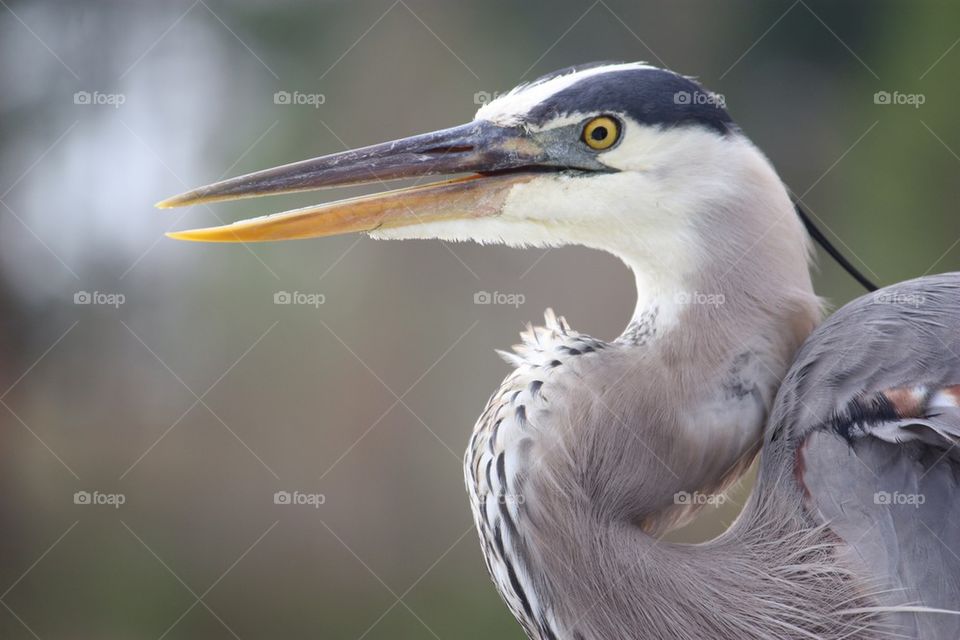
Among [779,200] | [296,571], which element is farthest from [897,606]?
[296,571]

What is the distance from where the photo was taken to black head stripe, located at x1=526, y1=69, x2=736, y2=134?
1.13 meters

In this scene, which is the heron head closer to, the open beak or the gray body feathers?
the open beak

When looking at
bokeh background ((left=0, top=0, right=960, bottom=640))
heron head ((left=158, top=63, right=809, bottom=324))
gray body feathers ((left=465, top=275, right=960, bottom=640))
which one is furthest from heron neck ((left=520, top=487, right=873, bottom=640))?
bokeh background ((left=0, top=0, right=960, bottom=640))

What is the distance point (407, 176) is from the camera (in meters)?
1.20

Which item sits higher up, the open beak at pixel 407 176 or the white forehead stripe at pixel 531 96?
the white forehead stripe at pixel 531 96

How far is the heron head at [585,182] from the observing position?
113 cm

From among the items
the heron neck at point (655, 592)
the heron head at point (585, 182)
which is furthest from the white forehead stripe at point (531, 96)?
the heron neck at point (655, 592)

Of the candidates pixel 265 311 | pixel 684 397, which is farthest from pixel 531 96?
pixel 265 311

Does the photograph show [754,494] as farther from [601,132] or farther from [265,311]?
[265,311]

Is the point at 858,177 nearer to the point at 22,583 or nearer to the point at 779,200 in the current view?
the point at 779,200

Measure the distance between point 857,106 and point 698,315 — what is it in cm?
307

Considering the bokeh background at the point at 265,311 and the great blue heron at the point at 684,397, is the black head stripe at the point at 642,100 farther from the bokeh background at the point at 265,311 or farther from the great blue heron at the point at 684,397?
the bokeh background at the point at 265,311

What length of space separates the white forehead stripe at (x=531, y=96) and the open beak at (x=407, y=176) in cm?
1

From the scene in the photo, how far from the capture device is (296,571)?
342 centimetres
